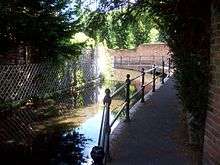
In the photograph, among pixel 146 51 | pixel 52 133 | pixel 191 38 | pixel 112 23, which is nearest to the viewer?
pixel 191 38

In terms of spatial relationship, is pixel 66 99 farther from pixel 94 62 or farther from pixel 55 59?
pixel 94 62

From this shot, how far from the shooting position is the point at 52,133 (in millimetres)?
10008

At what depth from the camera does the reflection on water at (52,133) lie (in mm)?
8062

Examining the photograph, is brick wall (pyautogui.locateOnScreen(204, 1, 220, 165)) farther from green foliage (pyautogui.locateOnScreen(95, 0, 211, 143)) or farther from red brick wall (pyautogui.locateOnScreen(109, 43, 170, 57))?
red brick wall (pyautogui.locateOnScreen(109, 43, 170, 57))

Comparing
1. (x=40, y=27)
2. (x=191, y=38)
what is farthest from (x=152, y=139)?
(x=40, y=27)

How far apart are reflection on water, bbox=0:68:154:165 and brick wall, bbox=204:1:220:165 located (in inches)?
131

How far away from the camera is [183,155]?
7004 millimetres

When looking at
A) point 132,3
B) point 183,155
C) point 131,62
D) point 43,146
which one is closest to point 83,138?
point 43,146

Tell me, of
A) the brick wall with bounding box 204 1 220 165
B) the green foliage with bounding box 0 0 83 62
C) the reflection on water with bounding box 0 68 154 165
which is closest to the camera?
the brick wall with bounding box 204 1 220 165

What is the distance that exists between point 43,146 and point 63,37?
3846mm

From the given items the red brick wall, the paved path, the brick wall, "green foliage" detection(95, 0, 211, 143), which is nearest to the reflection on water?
the paved path

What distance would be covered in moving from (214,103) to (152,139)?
358 cm

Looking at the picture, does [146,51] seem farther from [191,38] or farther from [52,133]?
[191,38]

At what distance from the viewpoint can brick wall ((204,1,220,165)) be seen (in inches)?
178
